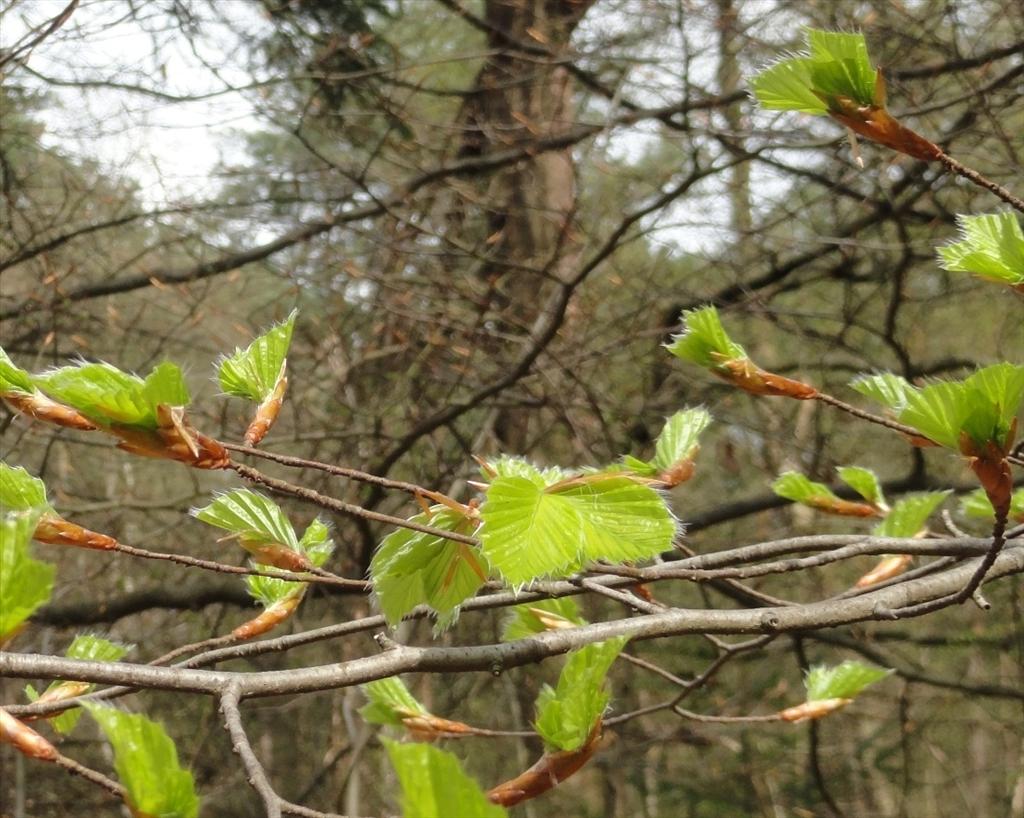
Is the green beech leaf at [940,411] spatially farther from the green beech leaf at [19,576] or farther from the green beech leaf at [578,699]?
the green beech leaf at [19,576]

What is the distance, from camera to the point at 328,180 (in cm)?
449

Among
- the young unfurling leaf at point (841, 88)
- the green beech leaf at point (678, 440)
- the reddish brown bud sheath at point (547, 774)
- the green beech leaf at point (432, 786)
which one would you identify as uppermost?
the young unfurling leaf at point (841, 88)

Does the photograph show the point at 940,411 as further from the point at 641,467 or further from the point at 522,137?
the point at 522,137

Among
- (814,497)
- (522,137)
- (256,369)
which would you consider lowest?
(814,497)

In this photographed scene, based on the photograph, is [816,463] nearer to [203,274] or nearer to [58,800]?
[203,274]

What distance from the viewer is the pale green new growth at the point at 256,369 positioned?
36.9 inches

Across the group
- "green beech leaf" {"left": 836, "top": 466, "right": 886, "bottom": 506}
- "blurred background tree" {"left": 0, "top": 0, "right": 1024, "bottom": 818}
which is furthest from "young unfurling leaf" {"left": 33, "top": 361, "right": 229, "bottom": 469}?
"blurred background tree" {"left": 0, "top": 0, "right": 1024, "bottom": 818}

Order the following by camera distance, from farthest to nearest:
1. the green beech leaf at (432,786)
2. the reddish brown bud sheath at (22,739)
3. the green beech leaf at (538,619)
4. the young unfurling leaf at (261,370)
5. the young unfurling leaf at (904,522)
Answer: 1. the young unfurling leaf at (904,522)
2. the green beech leaf at (538,619)
3. the young unfurling leaf at (261,370)
4. the reddish brown bud sheath at (22,739)
5. the green beech leaf at (432,786)

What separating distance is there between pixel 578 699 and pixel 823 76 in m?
0.63

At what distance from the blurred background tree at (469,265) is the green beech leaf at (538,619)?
2124 mm

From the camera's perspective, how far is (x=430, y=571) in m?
0.95

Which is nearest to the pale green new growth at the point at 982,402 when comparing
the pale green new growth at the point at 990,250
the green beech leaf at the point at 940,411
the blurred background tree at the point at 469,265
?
the green beech leaf at the point at 940,411

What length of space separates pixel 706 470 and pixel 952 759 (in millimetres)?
4194

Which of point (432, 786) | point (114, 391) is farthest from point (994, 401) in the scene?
point (114, 391)
